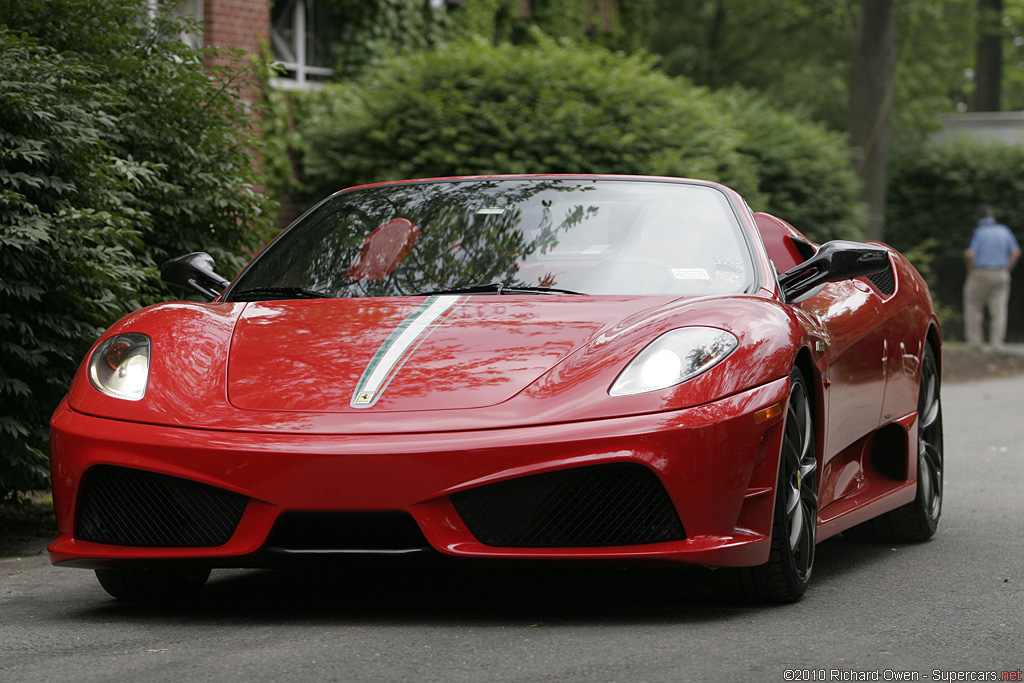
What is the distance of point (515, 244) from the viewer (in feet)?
16.0

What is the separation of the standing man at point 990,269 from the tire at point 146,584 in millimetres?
18793

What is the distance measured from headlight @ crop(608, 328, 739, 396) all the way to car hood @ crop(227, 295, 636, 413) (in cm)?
21

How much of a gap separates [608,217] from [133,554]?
1916 millimetres

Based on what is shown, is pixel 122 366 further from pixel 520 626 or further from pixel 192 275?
pixel 520 626

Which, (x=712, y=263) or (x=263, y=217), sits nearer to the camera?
(x=712, y=263)

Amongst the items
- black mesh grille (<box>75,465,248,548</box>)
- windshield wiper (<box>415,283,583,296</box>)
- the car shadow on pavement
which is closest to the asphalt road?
the car shadow on pavement

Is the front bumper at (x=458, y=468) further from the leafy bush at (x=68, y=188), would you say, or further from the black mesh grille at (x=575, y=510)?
the leafy bush at (x=68, y=188)

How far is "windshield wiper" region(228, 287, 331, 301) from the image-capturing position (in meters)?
4.82

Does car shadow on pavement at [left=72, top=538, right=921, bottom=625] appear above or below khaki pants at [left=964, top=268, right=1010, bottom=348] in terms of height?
above

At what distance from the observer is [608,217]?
4.99 metres

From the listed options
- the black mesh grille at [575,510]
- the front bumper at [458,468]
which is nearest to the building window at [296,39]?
the front bumper at [458,468]

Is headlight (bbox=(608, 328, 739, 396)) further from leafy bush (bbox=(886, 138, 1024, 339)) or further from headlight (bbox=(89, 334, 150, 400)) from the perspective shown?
leafy bush (bbox=(886, 138, 1024, 339))

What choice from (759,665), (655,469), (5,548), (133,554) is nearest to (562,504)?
(655,469)

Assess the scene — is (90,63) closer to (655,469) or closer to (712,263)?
(712,263)
